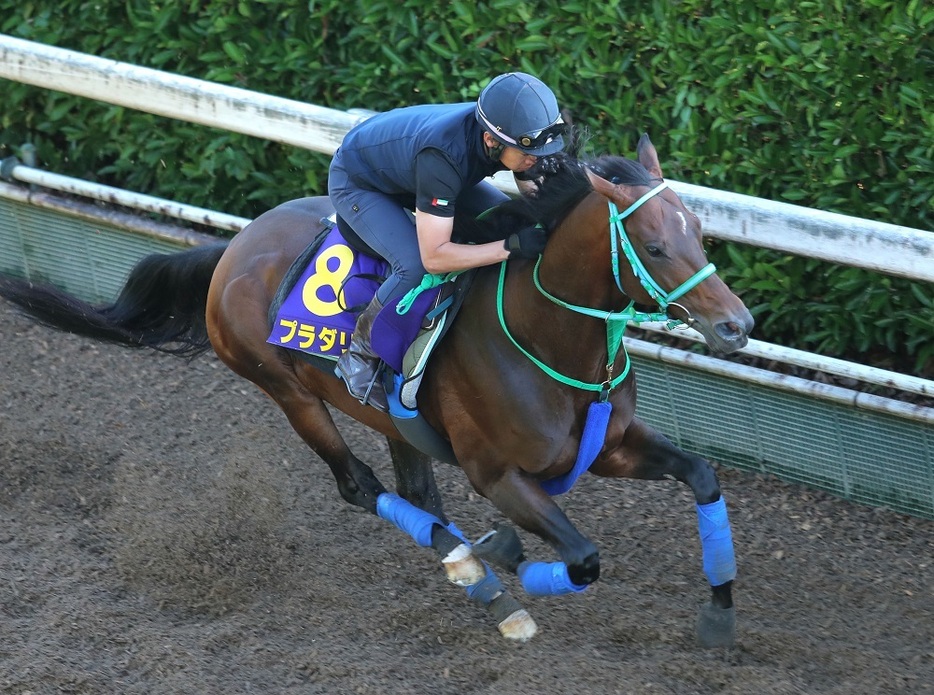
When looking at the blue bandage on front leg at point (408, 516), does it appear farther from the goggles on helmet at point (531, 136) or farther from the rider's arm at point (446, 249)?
the goggles on helmet at point (531, 136)

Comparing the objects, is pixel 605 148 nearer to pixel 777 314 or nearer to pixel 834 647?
pixel 777 314

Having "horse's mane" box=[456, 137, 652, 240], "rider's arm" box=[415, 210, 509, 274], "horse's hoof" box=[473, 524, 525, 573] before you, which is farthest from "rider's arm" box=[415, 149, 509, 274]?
"horse's hoof" box=[473, 524, 525, 573]

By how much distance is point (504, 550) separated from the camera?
4.75 metres

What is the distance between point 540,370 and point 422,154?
2.78 ft

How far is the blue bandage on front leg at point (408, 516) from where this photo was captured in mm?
5000

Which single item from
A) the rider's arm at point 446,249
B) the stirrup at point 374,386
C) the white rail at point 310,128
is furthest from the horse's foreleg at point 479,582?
the white rail at point 310,128

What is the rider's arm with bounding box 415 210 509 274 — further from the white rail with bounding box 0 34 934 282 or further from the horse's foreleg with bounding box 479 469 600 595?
the white rail with bounding box 0 34 934 282

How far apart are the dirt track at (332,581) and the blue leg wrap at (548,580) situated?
245 millimetres

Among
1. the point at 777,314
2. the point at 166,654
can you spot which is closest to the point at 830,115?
the point at 777,314

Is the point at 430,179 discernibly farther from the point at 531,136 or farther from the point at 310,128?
the point at 310,128

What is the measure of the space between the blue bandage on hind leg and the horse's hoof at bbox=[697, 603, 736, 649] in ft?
0.37

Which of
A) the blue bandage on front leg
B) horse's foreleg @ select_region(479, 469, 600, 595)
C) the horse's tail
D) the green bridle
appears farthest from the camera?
the horse's tail

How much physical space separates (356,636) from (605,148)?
2.75 metres

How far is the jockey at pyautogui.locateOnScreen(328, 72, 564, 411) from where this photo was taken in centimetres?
419
